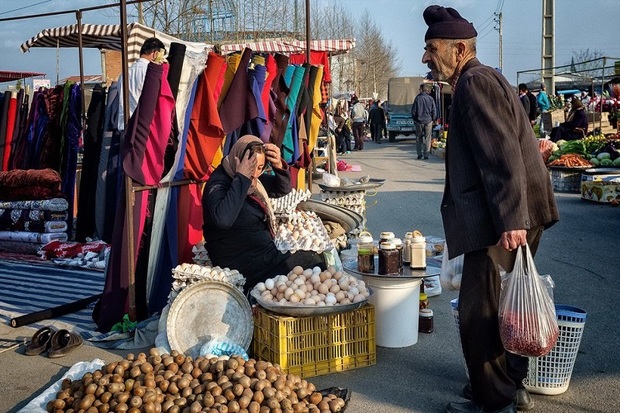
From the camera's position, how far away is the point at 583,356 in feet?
16.5

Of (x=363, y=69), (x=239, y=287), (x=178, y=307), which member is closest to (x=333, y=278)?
(x=239, y=287)

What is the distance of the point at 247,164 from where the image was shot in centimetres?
533

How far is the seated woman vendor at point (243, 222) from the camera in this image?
5227mm

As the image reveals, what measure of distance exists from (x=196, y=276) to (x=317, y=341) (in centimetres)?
99

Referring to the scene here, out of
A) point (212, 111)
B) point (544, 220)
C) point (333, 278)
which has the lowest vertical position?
point (333, 278)

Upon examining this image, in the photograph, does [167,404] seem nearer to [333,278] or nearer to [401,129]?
[333,278]

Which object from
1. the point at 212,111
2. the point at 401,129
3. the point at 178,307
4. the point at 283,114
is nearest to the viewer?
the point at 178,307

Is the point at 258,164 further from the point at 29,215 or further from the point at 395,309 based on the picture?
the point at 29,215

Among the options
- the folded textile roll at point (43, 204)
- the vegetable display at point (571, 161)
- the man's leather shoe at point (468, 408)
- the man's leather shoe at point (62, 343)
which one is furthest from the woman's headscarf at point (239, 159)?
the vegetable display at point (571, 161)

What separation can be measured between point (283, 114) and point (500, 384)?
15.6 ft

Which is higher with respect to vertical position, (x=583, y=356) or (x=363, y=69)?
(x=363, y=69)

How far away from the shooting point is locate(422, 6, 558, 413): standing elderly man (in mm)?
3684

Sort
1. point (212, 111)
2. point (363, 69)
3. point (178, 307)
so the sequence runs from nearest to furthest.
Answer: point (178, 307) < point (212, 111) < point (363, 69)

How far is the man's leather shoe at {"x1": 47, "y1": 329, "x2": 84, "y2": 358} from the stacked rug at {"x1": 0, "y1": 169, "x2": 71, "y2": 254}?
13.8 feet
